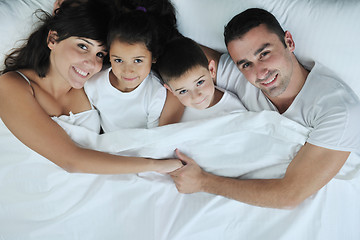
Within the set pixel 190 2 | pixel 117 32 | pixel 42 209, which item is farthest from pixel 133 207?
pixel 190 2

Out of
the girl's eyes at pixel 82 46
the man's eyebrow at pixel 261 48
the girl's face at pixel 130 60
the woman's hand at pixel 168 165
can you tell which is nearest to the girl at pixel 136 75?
the girl's face at pixel 130 60

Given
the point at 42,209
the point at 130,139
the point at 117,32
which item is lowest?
the point at 42,209

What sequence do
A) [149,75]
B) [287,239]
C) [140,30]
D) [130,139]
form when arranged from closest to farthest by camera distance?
[287,239] → [140,30] → [130,139] → [149,75]

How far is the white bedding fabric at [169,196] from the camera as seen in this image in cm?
132

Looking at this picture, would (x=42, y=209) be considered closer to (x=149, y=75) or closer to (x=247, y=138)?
(x=149, y=75)

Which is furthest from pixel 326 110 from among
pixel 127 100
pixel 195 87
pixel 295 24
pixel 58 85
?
pixel 58 85

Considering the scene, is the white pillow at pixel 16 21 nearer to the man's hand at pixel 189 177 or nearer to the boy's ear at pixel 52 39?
the boy's ear at pixel 52 39

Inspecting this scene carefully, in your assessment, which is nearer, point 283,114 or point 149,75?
point 283,114

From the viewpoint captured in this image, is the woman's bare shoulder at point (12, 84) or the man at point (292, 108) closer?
the man at point (292, 108)

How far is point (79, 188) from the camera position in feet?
4.79

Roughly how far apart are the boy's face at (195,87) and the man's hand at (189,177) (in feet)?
0.93

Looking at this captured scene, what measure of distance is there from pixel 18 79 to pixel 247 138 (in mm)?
1034

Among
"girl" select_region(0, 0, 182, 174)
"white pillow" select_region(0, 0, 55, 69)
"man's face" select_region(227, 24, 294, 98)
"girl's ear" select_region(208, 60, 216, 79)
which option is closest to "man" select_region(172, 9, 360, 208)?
"man's face" select_region(227, 24, 294, 98)

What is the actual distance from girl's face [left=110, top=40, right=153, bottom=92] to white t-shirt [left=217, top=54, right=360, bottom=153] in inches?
21.7
